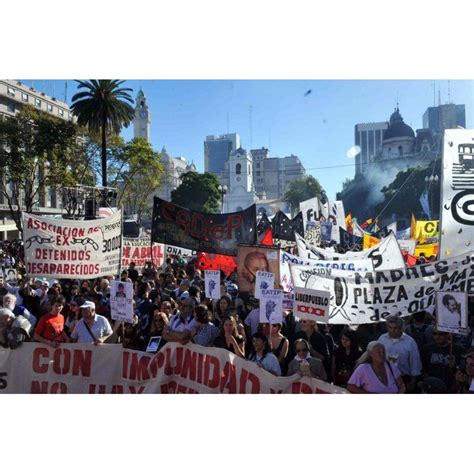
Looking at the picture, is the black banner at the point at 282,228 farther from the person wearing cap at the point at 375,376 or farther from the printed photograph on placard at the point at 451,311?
the person wearing cap at the point at 375,376

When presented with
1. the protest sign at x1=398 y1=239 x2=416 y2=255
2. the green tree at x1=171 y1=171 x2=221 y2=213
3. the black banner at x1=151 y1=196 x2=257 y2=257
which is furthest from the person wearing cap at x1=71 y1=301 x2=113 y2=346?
the green tree at x1=171 y1=171 x2=221 y2=213

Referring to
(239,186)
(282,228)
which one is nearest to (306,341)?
(282,228)

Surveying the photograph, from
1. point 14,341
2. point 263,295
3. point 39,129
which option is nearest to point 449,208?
point 263,295

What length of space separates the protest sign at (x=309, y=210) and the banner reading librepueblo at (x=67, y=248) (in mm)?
12087

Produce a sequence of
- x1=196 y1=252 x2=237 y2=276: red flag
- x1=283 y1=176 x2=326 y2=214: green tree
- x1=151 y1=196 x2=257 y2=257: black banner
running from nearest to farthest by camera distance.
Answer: x1=151 y1=196 x2=257 y2=257: black banner < x1=196 y1=252 x2=237 y2=276: red flag < x1=283 y1=176 x2=326 y2=214: green tree

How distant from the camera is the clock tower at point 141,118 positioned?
141000 millimetres

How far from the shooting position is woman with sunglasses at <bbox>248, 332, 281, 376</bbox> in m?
5.74

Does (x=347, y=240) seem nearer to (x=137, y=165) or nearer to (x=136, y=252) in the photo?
(x=136, y=252)

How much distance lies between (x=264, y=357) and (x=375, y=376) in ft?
3.98

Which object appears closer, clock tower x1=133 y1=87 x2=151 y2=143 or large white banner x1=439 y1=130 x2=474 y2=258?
large white banner x1=439 y1=130 x2=474 y2=258

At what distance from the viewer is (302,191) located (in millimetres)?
97750

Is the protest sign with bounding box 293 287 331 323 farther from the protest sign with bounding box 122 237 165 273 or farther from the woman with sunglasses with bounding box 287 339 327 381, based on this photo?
the protest sign with bounding box 122 237 165 273

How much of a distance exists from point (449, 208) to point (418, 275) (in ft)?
3.52

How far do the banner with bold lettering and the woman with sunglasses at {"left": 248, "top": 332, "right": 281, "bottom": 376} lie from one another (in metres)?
0.18
